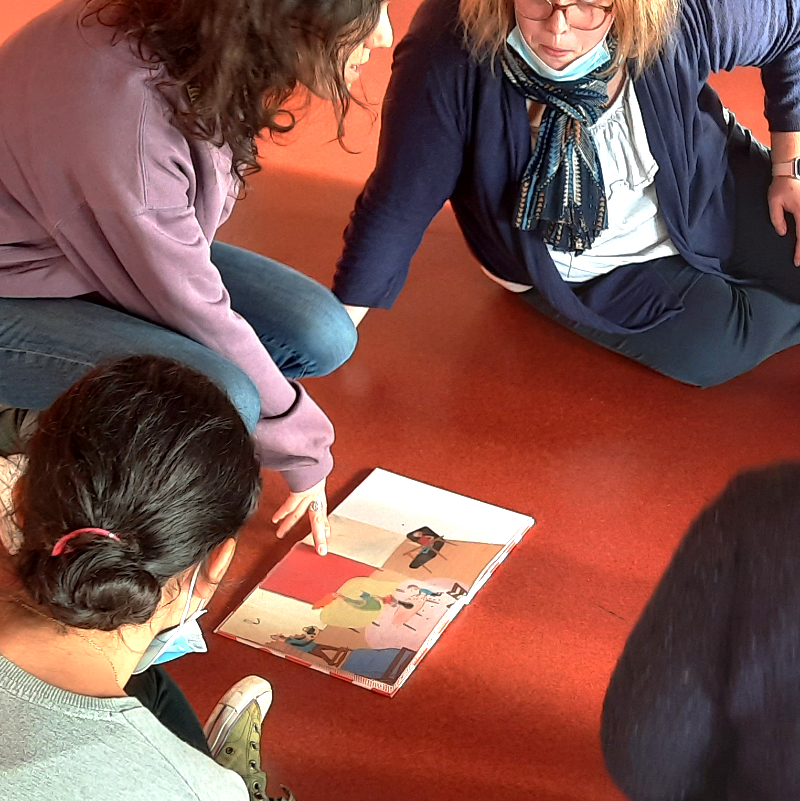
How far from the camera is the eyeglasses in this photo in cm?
161

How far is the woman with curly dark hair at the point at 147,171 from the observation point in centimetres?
119

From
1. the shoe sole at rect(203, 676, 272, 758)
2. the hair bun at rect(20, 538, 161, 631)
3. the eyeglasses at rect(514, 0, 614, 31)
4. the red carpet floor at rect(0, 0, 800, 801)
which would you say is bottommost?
the red carpet floor at rect(0, 0, 800, 801)

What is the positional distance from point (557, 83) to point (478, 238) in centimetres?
40

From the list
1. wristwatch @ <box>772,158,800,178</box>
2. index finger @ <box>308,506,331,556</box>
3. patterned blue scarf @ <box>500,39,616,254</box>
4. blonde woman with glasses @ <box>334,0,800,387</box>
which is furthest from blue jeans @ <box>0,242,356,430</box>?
wristwatch @ <box>772,158,800,178</box>

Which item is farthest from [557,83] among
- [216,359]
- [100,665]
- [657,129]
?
[100,665]

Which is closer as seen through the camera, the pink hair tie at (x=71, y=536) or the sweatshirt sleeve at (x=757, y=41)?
the pink hair tie at (x=71, y=536)

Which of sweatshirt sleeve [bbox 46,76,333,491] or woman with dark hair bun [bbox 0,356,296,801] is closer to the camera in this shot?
woman with dark hair bun [bbox 0,356,296,801]

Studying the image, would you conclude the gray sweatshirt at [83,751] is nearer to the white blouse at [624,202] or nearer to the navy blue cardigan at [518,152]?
the navy blue cardigan at [518,152]

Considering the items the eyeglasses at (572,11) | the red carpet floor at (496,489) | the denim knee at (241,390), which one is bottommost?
the red carpet floor at (496,489)

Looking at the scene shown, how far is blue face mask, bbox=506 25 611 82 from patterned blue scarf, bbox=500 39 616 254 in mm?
10

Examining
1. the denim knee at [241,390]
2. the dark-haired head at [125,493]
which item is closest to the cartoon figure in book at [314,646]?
the denim knee at [241,390]

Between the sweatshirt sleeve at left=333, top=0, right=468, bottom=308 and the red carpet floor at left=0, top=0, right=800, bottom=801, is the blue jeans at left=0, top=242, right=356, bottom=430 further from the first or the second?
the sweatshirt sleeve at left=333, top=0, right=468, bottom=308

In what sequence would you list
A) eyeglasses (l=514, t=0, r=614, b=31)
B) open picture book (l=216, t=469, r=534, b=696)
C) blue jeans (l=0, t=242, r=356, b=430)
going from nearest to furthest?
blue jeans (l=0, t=242, r=356, b=430) < open picture book (l=216, t=469, r=534, b=696) < eyeglasses (l=514, t=0, r=614, b=31)

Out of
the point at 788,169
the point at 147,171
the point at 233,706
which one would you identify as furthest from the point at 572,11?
the point at 233,706
